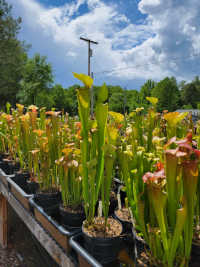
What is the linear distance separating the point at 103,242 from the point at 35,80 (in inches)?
760

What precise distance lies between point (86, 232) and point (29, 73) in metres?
19.1

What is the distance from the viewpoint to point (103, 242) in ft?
2.06

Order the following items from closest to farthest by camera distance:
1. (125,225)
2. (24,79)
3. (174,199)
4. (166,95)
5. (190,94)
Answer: (174,199), (125,225), (24,79), (166,95), (190,94)

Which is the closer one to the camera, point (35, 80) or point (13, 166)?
point (13, 166)

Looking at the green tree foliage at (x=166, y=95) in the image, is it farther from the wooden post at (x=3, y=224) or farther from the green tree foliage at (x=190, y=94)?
the wooden post at (x=3, y=224)

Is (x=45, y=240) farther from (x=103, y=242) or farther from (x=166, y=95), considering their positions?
(x=166, y=95)

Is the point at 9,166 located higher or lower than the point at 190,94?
lower

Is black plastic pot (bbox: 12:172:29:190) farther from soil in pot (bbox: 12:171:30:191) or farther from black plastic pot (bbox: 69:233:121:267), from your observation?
black plastic pot (bbox: 69:233:121:267)

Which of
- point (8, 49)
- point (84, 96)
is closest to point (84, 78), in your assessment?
point (84, 96)

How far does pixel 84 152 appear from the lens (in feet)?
2.14

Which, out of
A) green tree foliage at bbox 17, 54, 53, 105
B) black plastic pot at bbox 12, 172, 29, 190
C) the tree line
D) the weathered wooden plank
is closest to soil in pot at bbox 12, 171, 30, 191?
black plastic pot at bbox 12, 172, 29, 190

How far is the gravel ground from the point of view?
5.20 ft

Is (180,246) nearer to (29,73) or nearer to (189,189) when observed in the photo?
(189,189)

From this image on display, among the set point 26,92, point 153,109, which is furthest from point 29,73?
point 153,109
